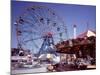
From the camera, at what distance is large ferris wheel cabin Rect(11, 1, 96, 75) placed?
169 cm

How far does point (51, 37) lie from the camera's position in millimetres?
1782

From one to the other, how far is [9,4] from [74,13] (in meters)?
0.64

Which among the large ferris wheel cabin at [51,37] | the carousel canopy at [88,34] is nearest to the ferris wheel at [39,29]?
the large ferris wheel cabin at [51,37]

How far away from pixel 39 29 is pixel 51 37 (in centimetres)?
14

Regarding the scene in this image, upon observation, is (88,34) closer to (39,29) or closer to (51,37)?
(51,37)

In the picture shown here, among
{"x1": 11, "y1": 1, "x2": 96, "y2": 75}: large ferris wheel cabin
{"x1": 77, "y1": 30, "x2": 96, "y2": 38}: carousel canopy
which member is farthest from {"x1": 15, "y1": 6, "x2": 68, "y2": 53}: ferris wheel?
{"x1": 77, "y1": 30, "x2": 96, "y2": 38}: carousel canopy

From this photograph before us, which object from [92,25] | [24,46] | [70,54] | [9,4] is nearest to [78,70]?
[70,54]

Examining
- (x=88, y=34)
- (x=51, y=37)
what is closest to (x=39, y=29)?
(x=51, y=37)

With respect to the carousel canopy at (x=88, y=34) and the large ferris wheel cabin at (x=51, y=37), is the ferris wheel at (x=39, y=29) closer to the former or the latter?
the large ferris wheel cabin at (x=51, y=37)

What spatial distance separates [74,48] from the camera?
1852mm

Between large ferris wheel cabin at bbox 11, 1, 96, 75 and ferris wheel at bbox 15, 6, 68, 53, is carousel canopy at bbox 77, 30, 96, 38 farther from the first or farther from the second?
ferris wheel at bbox 15, 6, 68, 53

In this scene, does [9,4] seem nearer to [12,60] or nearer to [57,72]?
[12,60]

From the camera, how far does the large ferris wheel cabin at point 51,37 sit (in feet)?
5.53

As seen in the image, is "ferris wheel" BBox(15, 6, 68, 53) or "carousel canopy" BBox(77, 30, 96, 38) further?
"carousel canopy" BBox(77, 30, 96, 38)
